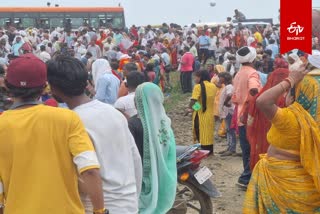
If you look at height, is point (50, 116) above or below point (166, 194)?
above

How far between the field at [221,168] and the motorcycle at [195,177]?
0.80 m

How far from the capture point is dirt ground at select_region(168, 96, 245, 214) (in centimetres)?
718

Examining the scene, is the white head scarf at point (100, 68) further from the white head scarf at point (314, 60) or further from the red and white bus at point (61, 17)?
the red and white bus at point (61, 17)

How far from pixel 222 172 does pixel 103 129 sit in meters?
5.77

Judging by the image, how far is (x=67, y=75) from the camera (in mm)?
3348

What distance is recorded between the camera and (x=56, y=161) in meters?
2.97

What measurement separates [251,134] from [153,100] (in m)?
2.20

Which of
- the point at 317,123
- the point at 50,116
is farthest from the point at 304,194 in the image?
the point at 50,116

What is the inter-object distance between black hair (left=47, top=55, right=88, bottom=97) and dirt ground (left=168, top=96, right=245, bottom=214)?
3890 mm

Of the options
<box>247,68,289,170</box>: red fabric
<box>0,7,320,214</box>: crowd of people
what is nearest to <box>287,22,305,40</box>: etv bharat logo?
<box>0,7,320,214</box>: crowd of people

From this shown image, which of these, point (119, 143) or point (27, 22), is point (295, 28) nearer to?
point (119, 143)

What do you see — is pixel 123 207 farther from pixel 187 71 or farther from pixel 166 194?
pixel 187 71

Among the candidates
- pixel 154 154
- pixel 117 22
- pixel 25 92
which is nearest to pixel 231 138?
pixel 154 154

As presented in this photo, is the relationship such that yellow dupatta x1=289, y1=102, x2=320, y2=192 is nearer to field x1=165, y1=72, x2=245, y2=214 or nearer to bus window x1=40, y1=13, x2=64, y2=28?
field x1=165, y1=72, x2=245, y2=214
